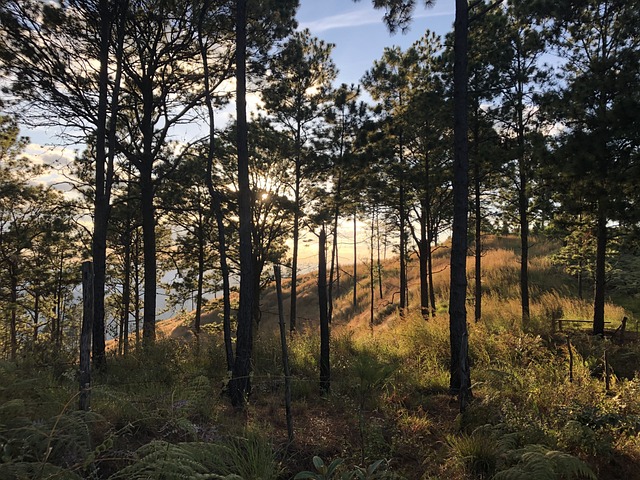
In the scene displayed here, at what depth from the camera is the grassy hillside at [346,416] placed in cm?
Answer: 316

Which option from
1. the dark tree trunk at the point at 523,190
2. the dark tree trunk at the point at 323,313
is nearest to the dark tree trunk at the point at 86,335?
the dark tree trunk at the point at 323,313

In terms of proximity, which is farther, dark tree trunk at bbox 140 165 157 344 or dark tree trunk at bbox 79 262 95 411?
dark tree trunk at bbox 140 165 157 344

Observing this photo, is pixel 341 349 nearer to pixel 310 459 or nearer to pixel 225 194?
pixel 310 459

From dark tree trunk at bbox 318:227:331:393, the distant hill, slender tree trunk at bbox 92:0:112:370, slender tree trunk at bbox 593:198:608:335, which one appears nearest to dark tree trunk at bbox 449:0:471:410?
dark tree trunk at bbox 318:227:331:393

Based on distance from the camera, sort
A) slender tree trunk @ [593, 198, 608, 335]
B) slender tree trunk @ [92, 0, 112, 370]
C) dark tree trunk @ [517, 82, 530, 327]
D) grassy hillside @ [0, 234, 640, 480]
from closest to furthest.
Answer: grassy hillside @ [0, 234, 640, 480] → slender tree trunk @ [92, 0, 112, 370] → slender tree trunk @ [593, 198, 608, 335] → dark tree trunk @ [517, 82, 530, 327]

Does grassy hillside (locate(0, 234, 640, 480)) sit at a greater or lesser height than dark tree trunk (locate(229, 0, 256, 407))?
lesser

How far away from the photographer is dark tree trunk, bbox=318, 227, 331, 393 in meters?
6.37

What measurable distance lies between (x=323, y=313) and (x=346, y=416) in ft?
5.93

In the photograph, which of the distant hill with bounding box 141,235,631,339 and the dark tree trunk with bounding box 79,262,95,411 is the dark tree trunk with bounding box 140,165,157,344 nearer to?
the distant hill with bounding box 141,235,631,339

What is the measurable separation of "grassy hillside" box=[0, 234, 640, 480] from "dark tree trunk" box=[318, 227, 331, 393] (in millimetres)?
378

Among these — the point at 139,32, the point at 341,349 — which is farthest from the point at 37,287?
the point at 341,349

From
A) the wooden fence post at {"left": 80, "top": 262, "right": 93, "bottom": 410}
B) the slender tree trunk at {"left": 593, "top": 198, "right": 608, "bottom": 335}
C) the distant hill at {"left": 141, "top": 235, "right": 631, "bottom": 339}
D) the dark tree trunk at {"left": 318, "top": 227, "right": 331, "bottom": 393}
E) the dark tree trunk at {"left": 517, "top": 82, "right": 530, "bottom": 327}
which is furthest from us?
the distant hill at {"left": 141, "top": 235, "right": 631, "bottom": 339}

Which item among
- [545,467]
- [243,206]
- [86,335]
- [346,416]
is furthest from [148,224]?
[545,467]

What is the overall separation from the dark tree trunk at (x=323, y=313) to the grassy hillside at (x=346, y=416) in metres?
0.38
